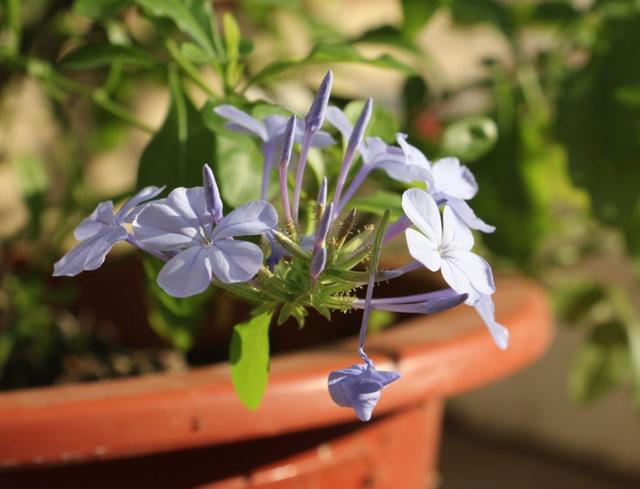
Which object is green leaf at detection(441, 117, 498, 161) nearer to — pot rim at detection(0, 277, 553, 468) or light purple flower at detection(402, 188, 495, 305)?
pot rim at detection(0, 277, 553, 468)

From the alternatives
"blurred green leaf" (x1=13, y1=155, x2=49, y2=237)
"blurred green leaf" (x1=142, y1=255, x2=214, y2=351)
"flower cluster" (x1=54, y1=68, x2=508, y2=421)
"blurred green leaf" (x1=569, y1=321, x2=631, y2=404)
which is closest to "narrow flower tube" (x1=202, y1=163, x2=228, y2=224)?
"flower cluster" (x1=54, y1=68, x2=508, y2=421)

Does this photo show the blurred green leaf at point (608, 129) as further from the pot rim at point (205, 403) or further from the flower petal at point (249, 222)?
the flower petal at point (249, 222)

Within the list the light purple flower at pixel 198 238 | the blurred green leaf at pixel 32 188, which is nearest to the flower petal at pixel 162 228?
the light purple flower at pixel 198 238

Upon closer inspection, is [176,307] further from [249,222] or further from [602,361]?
[602,361]

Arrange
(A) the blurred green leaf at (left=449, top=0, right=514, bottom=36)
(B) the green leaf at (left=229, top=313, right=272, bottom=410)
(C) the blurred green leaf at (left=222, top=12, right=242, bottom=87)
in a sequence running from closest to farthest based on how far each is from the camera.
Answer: (B) the green leaf at (left=229, top=313, right=272, bottom=410) → (C) the blurred green leaf at (left=222, top=12, right=242, bottom=87) → (A) the blurred green leaf at (left=449, top=0, right=514, bottom=36)

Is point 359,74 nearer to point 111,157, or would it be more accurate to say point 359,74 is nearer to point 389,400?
point 111,157

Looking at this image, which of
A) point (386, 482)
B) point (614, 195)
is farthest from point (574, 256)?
point (386, 482)
